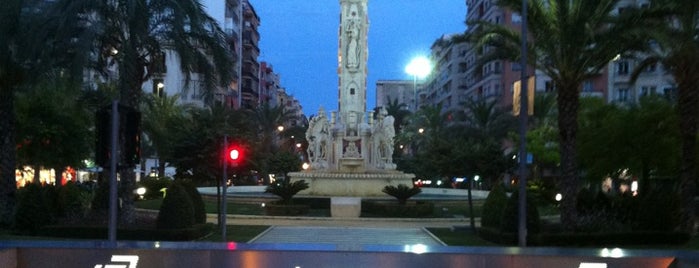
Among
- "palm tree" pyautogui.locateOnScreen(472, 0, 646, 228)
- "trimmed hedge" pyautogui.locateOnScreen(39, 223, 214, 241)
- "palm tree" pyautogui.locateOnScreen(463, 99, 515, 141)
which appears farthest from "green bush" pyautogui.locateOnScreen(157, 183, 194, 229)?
"palm tree" pyautogui.locateOnScreen(463, 99, 515, 141)

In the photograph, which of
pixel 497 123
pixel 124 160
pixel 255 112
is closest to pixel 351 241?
pixel 124 160

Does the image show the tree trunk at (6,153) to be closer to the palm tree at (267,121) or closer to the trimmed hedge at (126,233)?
the trimmed hedge at (126,233)

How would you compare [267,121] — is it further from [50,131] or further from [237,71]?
[50,131]

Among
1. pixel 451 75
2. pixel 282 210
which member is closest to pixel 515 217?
pixel 282 210

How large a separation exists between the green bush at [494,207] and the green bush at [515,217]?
2159mm

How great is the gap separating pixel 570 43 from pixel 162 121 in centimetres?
3956

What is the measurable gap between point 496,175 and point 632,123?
7.57m

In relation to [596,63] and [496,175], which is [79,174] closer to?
[496,175]

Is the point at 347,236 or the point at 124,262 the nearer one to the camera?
the point at 124,262

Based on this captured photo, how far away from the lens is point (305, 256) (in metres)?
7.90

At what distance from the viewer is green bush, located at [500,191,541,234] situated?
2036 centimetres

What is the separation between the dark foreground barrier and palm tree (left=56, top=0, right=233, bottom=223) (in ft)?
40.3

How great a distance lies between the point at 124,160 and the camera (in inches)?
377

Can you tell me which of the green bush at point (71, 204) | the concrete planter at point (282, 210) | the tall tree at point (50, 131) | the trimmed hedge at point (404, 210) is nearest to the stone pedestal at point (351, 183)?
the trimmed hedge at point (404, 210)
